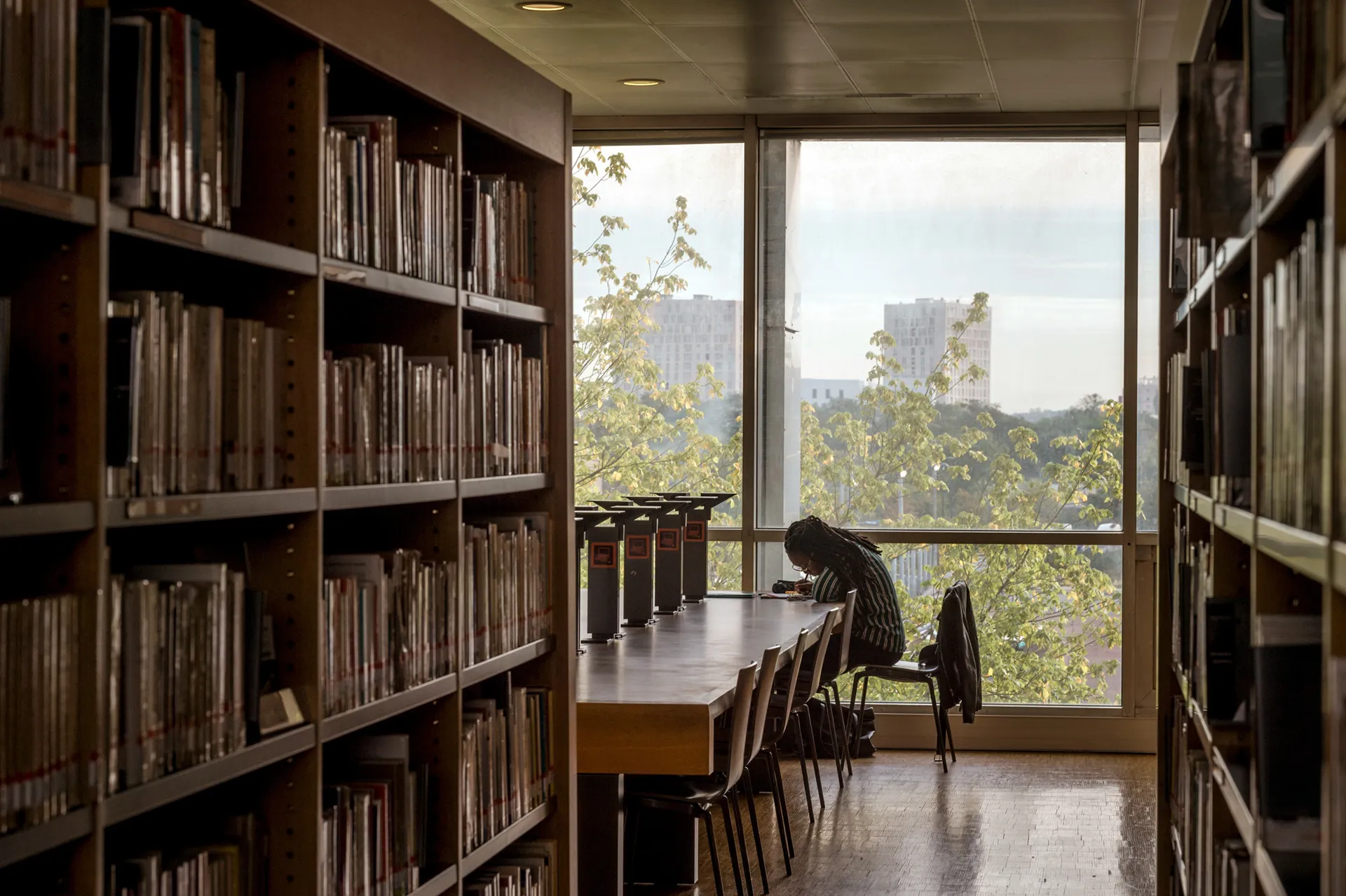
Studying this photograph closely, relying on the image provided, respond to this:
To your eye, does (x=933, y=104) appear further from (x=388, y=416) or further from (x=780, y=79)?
(x=388, y=416)

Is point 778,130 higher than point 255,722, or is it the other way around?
point 778,130

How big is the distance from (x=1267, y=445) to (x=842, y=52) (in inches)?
191

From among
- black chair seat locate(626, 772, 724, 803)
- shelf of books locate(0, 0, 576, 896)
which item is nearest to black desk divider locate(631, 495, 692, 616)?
black chair seat locate(626, 772, 724, 803)

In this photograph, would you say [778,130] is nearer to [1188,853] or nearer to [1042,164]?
[1042,164]

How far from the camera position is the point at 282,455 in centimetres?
237

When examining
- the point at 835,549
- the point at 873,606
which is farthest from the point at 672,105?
the point at 873,606

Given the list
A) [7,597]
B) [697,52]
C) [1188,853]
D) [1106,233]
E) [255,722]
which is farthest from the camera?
[1106,233]

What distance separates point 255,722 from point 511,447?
3.71 ft

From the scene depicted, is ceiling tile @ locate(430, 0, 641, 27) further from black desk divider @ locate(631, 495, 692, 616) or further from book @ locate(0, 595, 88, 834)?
book @ locate(0, 595, 88, 834)

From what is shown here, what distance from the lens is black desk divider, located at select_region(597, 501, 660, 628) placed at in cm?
593

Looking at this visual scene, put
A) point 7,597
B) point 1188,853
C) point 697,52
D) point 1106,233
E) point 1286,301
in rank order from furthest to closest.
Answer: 1. point 1106,233
2. point 697,52
3. point 1188,853
4. point 7,597
5. point 1286,301

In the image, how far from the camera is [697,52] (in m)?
6.45

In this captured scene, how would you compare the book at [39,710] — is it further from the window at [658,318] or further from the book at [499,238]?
the window at [658,318]

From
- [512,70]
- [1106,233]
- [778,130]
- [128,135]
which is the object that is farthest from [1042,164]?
[128,135]
